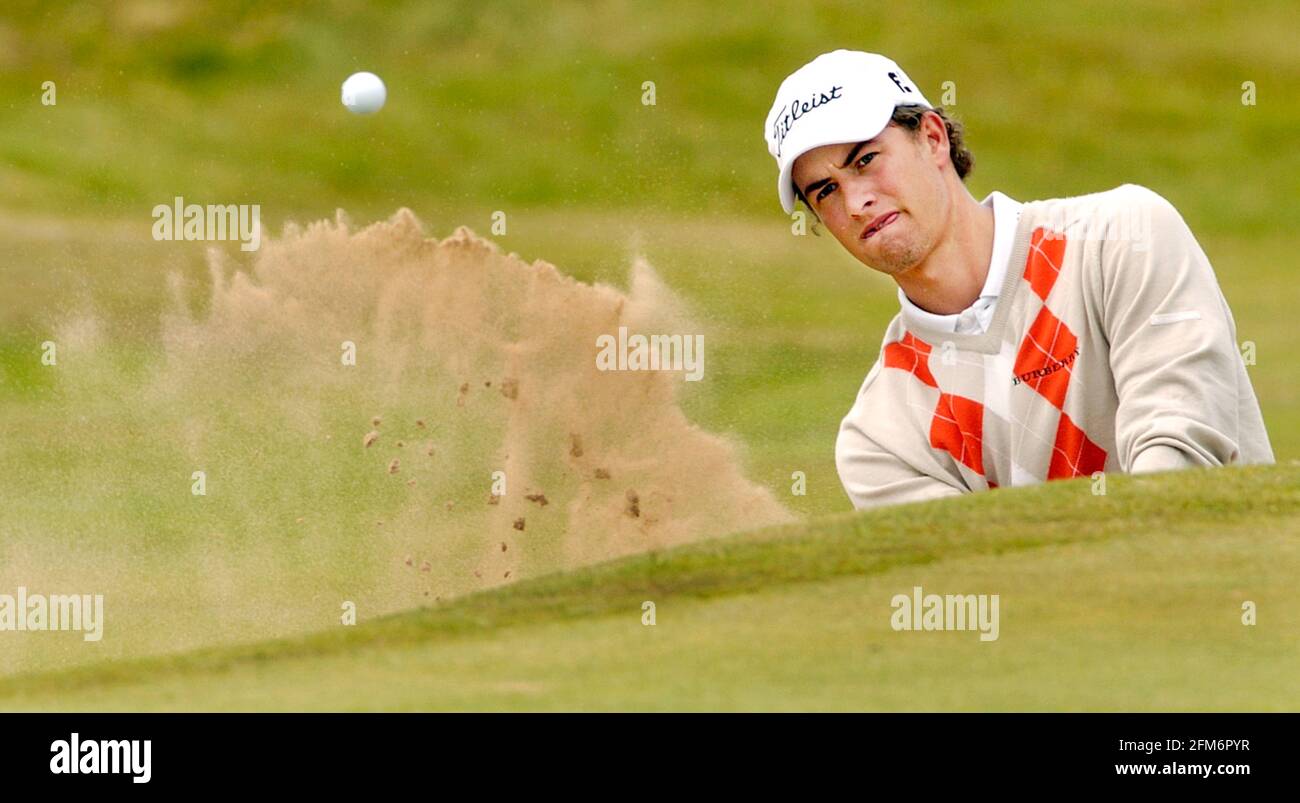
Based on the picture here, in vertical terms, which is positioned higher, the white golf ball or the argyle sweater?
the white golf ball

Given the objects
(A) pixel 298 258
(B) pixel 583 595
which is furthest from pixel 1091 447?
(A) pixel 298 258

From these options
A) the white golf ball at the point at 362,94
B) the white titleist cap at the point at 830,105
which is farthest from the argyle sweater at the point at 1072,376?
the white golf ball at the point at 362,94

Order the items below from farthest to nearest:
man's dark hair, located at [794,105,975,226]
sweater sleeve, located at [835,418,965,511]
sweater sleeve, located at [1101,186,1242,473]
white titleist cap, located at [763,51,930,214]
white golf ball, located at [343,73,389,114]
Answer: white golf ball, located at [343,73,389,114] < sweater sleeve, located at [835,418,965,511] < man's dark hair, located at [794,105,975,226] < white titleist cap, located at [763,51,930,214] < sweater sleeve, located at [1101,186,1242,473]

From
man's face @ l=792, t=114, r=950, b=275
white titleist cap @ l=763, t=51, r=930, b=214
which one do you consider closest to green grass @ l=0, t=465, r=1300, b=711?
man's face @ l=792, t=114, r=950, b=275

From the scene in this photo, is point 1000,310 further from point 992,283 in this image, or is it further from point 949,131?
point 949,131

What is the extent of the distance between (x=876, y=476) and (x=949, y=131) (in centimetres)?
94

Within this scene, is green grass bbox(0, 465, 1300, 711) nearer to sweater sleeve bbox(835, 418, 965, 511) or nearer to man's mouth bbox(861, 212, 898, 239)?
sweater sleeve bbox(835, 418, 965, 511)

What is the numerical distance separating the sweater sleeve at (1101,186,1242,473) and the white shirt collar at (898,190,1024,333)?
0.30 m

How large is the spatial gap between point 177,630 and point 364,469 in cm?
116

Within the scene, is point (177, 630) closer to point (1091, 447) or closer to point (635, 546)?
point (635, 546)

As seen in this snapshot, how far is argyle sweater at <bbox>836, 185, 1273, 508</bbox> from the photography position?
400 centimetres

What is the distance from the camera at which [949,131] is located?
4.75 meters

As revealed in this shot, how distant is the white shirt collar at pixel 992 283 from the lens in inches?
173

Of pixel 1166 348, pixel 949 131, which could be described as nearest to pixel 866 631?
pixel 1166 348
